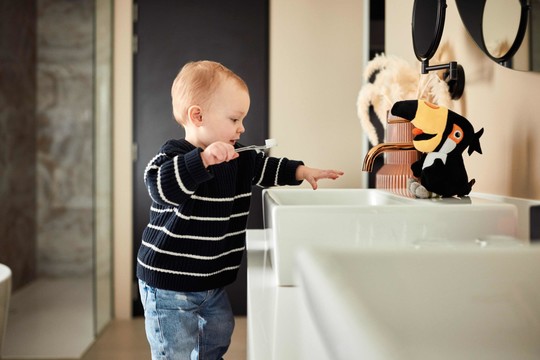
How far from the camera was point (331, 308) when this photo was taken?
0.26 metres

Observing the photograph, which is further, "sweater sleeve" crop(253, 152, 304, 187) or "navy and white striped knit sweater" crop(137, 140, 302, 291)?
"sweater sleeve" crop(253, 152, 304, 187)

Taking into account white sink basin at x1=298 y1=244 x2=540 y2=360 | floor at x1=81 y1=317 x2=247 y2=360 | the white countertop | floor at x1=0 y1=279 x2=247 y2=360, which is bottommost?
floor at x1=81 y1=317 x2=247 y2=360

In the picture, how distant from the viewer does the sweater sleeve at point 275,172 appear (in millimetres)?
1354

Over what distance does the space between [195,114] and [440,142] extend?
62 cm

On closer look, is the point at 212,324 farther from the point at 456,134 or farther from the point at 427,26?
the point at 427,26

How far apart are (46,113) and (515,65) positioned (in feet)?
6.64

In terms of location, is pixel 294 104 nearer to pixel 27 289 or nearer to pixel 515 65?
pixel 27 289

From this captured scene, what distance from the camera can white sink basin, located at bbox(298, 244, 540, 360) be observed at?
1.28 feet

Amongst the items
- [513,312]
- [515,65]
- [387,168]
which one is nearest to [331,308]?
[513,312]

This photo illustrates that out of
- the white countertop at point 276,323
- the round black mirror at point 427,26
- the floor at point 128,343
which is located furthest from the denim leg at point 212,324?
the floor at point 128,343

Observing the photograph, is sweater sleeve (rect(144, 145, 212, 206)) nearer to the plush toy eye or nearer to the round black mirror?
the plush toy eye

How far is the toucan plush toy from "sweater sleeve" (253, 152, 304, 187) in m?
0.49

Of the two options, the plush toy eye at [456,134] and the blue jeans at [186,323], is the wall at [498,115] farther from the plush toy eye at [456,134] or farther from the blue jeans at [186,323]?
the blue jeans at [186,323]

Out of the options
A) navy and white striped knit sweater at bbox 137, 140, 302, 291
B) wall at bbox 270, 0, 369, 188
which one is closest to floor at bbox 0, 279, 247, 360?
wall at bbox 270, 0, 369, 188
